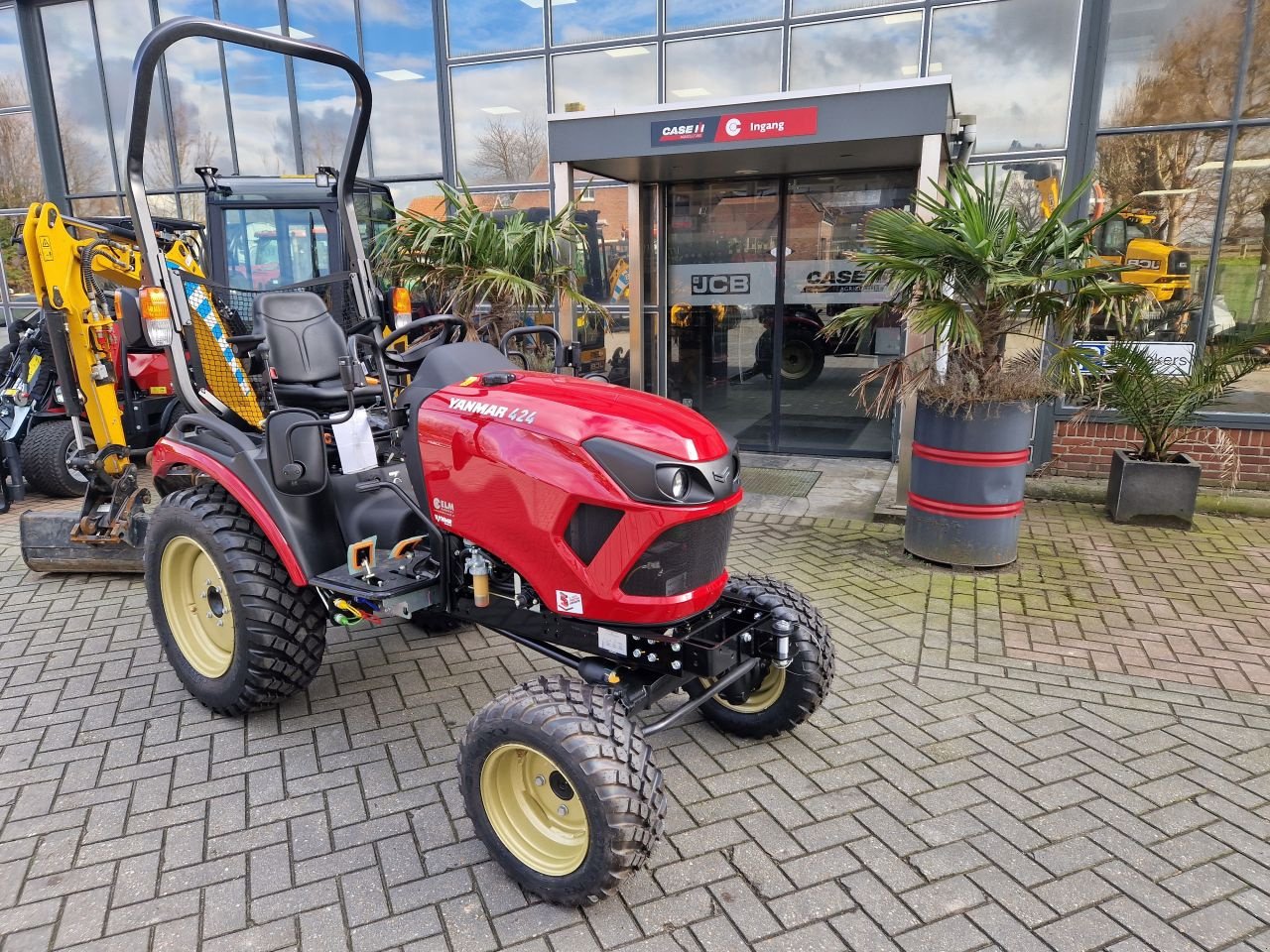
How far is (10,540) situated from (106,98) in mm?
7683

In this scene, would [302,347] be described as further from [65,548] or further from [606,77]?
[606,77]

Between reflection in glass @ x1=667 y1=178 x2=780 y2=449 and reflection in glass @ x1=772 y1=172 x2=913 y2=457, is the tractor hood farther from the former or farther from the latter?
reflection in glass @ x1=667 y1=178 x2=780 y2=449

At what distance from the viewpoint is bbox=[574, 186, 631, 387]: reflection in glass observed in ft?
25.8

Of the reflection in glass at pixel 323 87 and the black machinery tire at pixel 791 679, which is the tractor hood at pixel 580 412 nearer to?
the black machinery tire at pixel 791 679

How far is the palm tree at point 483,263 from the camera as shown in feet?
19.5

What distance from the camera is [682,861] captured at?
2.46 m

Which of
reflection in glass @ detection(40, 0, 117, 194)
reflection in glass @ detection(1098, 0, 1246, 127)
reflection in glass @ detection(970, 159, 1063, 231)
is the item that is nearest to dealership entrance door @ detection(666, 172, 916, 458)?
reflection in glass @ detection(970, 159, 1063, 231)

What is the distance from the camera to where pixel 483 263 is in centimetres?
596

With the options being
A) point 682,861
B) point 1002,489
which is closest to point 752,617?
point 682,861

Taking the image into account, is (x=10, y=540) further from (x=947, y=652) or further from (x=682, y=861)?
(x=947, y=652)

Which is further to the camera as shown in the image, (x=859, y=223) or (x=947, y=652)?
(x=859, y=223)

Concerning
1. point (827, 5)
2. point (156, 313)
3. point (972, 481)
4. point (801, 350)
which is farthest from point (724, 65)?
point (156, 313)

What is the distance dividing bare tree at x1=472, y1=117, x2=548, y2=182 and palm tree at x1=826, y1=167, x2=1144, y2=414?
15.7 ft

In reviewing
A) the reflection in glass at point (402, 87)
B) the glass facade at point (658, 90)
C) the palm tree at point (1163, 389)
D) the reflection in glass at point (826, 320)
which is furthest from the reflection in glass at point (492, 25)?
the palm tree at point (1163, 389)
